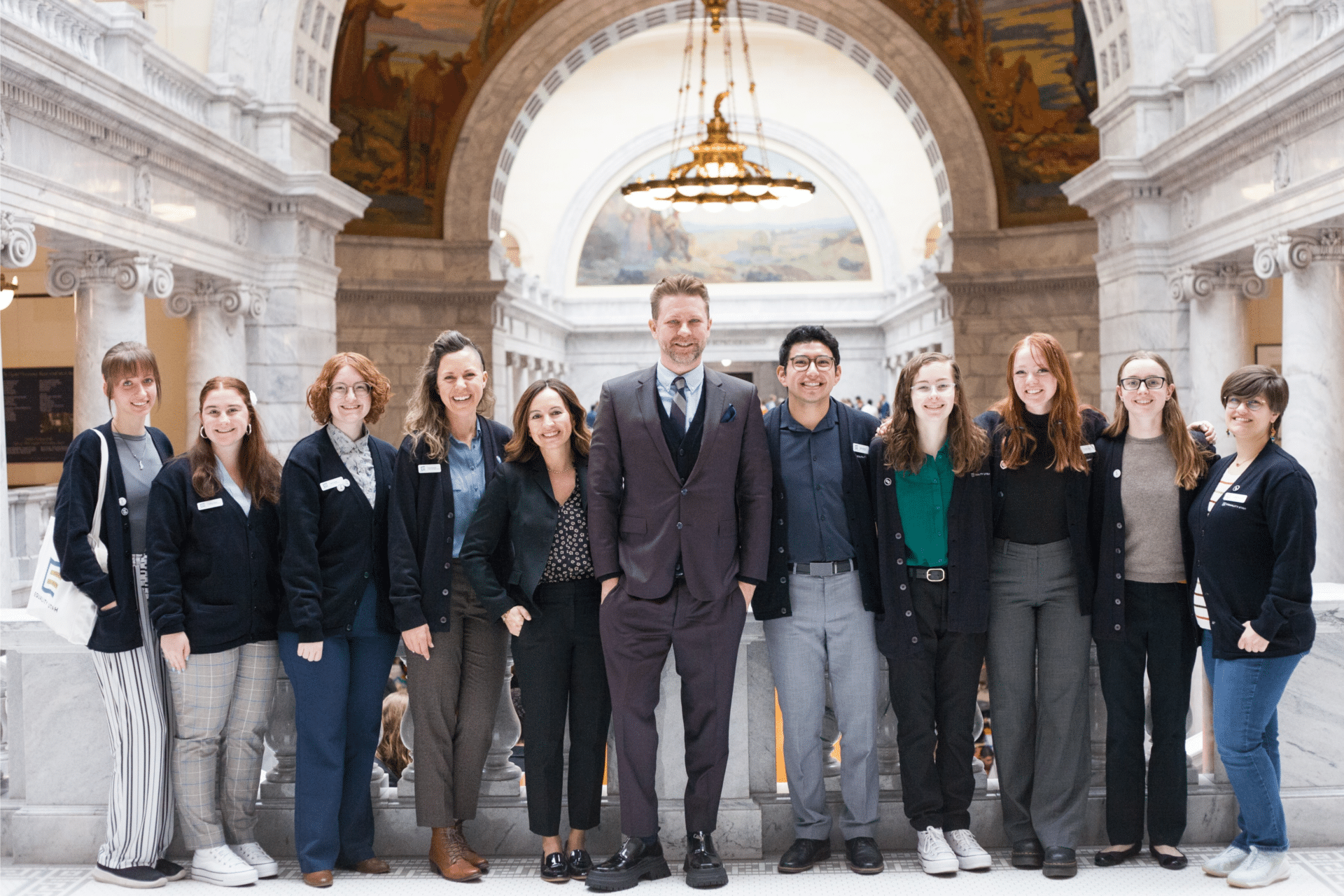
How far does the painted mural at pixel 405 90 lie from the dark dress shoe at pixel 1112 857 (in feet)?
55.4

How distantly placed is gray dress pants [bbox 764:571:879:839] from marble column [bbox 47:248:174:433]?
8.62 metres

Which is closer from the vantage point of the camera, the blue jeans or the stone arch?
the blue jeans

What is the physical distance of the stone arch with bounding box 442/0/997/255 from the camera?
20.5 meters

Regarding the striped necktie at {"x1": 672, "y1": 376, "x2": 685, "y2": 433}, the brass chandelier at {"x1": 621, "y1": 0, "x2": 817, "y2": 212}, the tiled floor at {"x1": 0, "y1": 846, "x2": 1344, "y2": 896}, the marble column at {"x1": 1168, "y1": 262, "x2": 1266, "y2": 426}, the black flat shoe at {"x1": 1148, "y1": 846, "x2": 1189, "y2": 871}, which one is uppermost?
the brass chandelier at {"x1": 621, "y1": 0, "x2": 817, "y2": 212}

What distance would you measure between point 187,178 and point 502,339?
39.2 ft

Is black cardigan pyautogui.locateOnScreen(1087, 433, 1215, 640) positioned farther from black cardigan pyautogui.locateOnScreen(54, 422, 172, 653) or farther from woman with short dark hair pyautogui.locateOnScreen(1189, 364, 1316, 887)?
black cardigan pyautogui.locateOnScreen(54, 422, 172, 653)

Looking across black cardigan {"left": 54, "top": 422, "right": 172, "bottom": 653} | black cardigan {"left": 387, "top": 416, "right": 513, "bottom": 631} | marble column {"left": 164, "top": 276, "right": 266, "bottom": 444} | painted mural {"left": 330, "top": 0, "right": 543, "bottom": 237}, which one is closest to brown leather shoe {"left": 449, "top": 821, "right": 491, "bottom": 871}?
black cardigan {"left": 387, "top": 416, "right": 513, "bottom": 631}

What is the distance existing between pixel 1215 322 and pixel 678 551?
11.1 metres

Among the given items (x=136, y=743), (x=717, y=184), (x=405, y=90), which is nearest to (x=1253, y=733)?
(x=136, y=743)

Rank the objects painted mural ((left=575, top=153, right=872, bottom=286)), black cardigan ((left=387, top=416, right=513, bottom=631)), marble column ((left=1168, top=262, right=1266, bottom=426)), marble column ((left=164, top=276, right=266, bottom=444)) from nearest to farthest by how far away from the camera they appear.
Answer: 1. black cardigan ((left=387, top=416, right=513, bottom=631))
2. marble column ((left=1168, top=262, right=1266, bottom=426))
3. marble column ((left=164, top=276, right=266, bottom=444))
4. painted mural ((left=575, top=153, right=872, bottom=286))

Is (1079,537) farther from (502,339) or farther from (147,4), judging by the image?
(502,339)

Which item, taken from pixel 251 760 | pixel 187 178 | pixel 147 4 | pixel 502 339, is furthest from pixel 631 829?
pixel 502 339

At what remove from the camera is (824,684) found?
4.57 m

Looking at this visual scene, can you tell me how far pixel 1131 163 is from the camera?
539 inches
